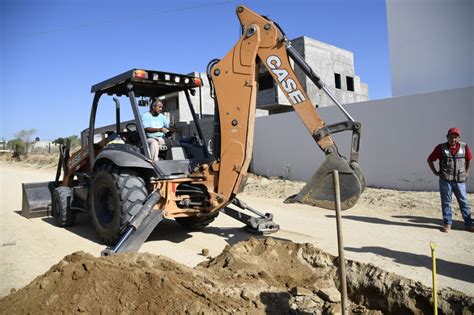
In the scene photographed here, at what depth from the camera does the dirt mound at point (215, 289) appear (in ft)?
9.97

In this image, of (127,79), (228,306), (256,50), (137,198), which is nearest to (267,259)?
(228,306)

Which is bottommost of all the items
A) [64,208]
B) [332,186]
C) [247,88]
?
[64,208]

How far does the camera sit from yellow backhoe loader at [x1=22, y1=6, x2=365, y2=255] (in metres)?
4.39

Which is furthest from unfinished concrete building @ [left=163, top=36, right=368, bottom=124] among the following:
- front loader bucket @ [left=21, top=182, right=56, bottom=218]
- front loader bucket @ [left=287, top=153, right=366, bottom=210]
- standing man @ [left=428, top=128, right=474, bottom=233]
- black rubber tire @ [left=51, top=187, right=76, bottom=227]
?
front loader bucket @ [left=287, top=153, right=366, bottom=210]

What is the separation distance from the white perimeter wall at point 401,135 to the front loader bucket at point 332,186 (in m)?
6.00

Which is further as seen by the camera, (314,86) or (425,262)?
(314,86)

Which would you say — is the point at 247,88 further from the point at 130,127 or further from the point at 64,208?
the point at 64,208

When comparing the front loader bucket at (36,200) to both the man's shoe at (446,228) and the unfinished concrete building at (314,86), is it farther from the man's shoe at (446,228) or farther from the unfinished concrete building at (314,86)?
the unfinished concrete building at (314,86)

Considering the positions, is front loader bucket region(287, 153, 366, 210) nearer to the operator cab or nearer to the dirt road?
the dirt road

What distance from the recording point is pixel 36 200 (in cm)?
735

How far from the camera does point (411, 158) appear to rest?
31.4 ft

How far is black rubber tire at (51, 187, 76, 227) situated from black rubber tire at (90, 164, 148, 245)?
1.13 meters

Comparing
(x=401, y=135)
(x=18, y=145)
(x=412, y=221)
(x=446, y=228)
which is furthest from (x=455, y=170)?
(x=18, y=145)

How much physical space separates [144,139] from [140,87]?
112 cm
